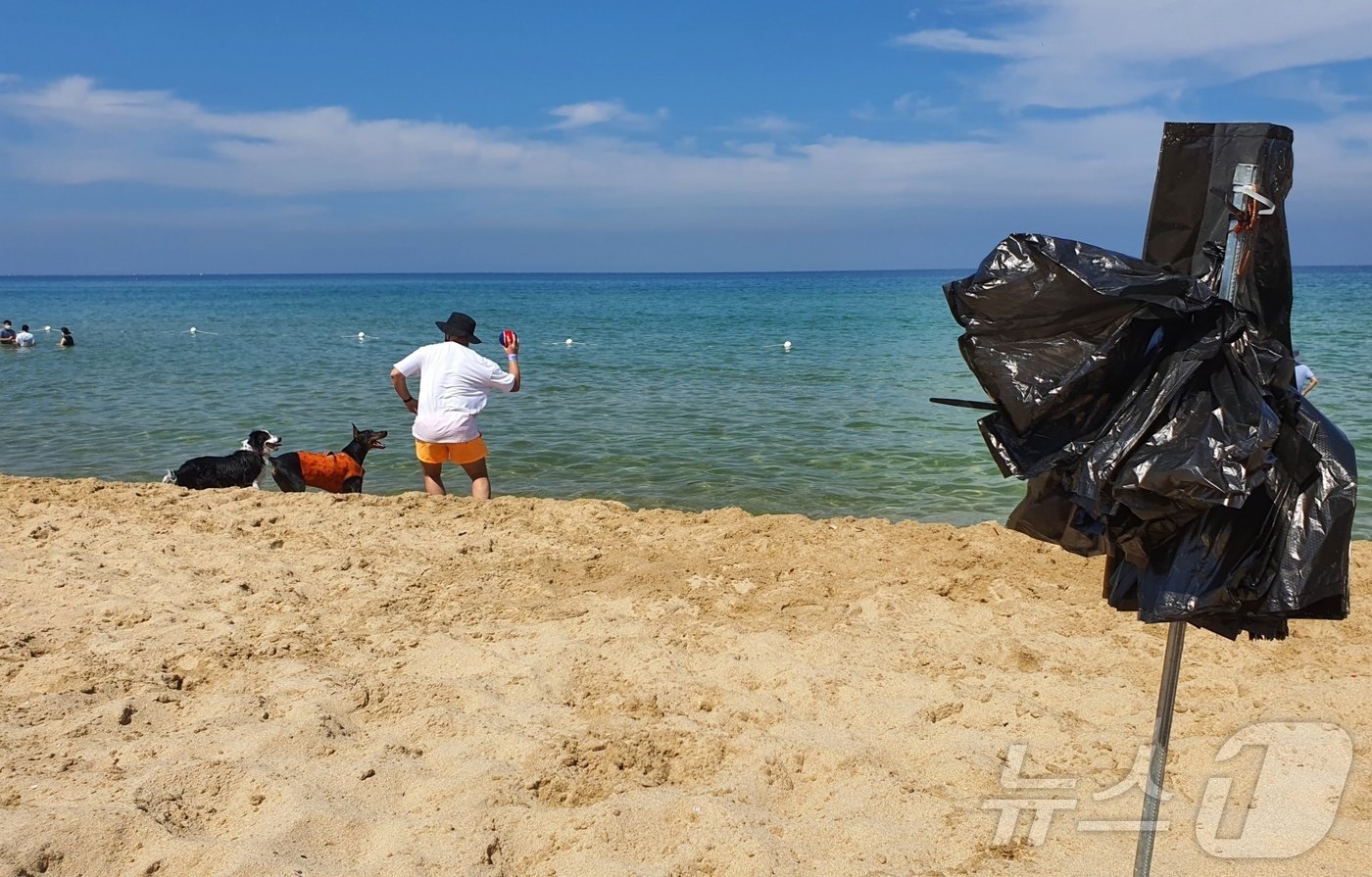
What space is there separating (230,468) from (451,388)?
7.46 ft

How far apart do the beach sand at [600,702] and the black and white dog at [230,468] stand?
1480 millimetres

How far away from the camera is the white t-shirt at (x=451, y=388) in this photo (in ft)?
24.1

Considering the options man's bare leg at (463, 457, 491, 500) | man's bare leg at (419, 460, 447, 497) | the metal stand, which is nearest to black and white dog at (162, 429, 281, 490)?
man's bare leg at (419, 460, 447, 497)

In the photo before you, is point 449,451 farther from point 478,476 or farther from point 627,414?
point 627,414

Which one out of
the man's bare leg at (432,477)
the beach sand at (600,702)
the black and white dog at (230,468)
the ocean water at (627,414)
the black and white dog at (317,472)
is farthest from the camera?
the ocean water at (627,414)

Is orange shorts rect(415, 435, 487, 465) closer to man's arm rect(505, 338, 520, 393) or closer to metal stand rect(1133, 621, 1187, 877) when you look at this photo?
man's arm rect(505, 338, 520, 393)

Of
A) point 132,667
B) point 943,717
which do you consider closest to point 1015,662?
point 943,717

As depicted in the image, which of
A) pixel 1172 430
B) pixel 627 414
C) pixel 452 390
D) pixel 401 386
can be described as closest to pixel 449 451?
pixel 452 390

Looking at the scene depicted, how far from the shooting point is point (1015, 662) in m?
4.59

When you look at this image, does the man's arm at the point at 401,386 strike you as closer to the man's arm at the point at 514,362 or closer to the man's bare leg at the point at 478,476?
the man's bare leg at the point at 478,476

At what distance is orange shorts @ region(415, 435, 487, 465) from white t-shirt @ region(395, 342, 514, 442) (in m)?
0.08

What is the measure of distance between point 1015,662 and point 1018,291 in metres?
2.78

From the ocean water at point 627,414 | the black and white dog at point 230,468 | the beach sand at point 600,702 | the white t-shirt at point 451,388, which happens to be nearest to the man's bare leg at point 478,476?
the white t-shirt at point 451,388

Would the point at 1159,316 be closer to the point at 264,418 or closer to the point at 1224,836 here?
the point at 1224,836
